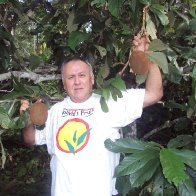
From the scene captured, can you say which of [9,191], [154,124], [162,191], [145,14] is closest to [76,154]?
[162,191]

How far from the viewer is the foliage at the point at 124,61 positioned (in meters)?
1.44

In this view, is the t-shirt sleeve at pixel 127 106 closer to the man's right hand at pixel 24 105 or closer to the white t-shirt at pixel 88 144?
the white t-shirt at pixel 88 144

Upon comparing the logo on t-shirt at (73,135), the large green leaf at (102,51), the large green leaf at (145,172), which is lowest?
the large green leaf at (145,172)

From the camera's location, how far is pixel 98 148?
1778mm

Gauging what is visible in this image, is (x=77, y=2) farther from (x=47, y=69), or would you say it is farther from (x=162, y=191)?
(x=162, y=191)

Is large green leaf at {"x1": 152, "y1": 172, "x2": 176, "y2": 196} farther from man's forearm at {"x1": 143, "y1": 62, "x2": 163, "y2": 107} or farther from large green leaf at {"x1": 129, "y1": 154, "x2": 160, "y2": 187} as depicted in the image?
man's forearm at {"x1": 143, "y1": 62, "x2": 163, "y2": 107}

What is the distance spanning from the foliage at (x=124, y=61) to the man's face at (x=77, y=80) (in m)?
0.07

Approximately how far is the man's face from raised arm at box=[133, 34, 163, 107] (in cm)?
28

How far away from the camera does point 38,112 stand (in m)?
1.71

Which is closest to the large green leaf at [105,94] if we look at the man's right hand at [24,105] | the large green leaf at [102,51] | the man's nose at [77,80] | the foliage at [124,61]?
the foliage at [124,61]

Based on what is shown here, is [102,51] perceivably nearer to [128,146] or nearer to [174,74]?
[174,74]

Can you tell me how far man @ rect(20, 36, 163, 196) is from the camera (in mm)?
1773

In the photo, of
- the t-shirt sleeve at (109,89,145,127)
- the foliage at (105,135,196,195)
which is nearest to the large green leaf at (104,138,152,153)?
the foliage at (105,135,196,195)

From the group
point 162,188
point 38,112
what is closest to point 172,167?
point 162,188
